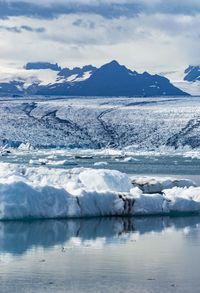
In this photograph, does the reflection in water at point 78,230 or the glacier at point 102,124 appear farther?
the glacier at point 102,124

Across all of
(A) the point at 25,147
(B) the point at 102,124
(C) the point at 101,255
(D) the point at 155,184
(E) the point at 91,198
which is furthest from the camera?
(B) the point at 102,124

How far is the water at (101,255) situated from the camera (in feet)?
57.5

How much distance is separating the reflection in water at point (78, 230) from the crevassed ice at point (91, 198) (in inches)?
17.2

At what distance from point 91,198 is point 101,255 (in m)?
6.05

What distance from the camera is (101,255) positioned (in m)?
21.0

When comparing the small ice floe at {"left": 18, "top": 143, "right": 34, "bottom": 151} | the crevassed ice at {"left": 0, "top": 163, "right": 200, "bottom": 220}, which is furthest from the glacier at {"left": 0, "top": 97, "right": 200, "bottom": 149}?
the crevassed ice at {"left": 0, "top": 163, "right": 200, "bottom": 220}

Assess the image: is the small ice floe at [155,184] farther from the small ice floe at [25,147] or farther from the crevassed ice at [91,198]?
the small ice floe at [25,147]

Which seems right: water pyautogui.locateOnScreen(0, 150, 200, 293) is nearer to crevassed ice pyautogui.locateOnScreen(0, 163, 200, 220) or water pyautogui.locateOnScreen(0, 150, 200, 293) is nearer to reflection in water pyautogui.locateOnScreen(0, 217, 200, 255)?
reflection in water pyautogui.locateOnScreen(0, 217, 200, 255)

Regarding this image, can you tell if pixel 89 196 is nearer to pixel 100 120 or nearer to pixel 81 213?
pixel 81 213

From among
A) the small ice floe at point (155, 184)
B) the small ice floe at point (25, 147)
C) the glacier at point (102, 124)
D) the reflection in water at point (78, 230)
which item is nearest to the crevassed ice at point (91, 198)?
the small ice floe at point (155, 184)

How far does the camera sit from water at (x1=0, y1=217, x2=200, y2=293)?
17.5 meters

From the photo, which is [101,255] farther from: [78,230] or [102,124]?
[102,124]

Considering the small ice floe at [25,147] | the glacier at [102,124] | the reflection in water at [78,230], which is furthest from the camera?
the glacier at [102,124]

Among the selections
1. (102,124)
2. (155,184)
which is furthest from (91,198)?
(102,124)
